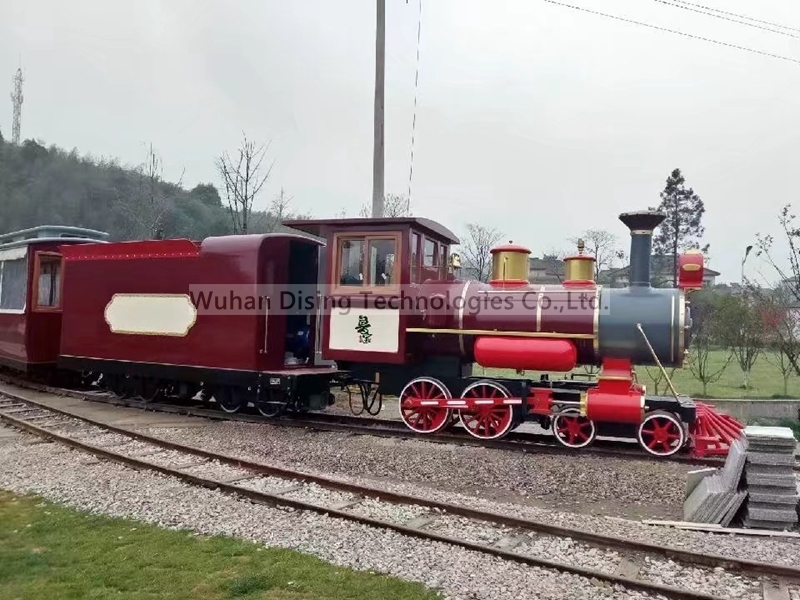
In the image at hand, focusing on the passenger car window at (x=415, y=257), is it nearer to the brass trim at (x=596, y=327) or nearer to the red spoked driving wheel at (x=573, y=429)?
the brass trim at (x=596, y=327)

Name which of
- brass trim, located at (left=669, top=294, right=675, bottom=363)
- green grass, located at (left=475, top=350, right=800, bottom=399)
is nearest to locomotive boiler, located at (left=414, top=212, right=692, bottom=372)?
brass trim, located at (left=669, top=294, right=675, bottom=363)

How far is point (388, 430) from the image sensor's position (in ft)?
31.4

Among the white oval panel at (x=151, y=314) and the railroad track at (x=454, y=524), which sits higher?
the white oval panel at (x=151, y=314)

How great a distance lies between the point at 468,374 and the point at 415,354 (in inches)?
40.1

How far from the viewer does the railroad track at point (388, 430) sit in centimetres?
820

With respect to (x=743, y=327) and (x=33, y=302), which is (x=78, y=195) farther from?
(x=743, y=327)

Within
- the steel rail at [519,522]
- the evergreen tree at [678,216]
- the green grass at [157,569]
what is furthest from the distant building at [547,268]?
the green grass at [157,569]

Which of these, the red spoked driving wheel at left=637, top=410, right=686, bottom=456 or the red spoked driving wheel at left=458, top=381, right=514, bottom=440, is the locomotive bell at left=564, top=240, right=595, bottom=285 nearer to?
the red spoked driving wheel at left=458, top=381, right=514, bottom=440

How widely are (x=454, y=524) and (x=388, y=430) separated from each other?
160 inches

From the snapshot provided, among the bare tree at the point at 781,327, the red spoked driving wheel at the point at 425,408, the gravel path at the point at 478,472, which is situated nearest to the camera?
the gravel path at the point at 478,472

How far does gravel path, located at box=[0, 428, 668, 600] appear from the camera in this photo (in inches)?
170

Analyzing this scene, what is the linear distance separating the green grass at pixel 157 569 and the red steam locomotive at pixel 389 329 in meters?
4.67

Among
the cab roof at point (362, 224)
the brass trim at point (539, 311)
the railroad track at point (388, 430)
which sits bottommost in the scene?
the railroad track at point (388, 430)

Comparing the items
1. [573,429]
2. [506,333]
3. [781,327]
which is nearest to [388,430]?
[506,333]
